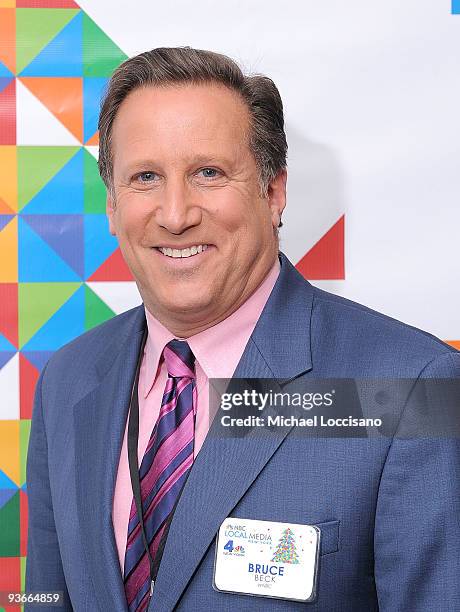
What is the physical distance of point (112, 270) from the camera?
174 centimetres

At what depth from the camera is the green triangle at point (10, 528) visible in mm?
1765

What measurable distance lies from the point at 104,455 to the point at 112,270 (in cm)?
55

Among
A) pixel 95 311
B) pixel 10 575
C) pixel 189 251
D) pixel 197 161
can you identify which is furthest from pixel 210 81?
pixel 10 575

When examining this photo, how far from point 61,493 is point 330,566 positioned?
472 millimetres

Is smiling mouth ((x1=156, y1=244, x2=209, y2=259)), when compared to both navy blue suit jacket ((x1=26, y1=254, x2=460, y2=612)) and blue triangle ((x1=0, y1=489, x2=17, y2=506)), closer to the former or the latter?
navy blue suit jacket ((x1=26, y1=254, x2=460, y2=612))

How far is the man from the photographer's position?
1098 mm

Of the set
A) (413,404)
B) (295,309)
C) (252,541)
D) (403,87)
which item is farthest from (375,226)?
(252,541)

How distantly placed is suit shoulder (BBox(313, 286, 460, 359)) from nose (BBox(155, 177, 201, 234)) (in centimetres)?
23

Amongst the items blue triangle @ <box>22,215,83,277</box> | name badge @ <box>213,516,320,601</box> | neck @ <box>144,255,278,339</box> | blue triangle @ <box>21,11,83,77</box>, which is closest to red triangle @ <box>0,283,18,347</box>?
blue triangle @ <box>22,215,83,277</box>

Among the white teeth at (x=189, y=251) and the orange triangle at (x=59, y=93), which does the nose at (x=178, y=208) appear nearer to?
the white teeth at (x=189, y=251)

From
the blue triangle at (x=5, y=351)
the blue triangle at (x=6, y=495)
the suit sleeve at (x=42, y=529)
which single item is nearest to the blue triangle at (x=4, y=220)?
the blue triangle at (x=5, y=351)

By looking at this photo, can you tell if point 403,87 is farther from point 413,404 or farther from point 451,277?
point 413,404

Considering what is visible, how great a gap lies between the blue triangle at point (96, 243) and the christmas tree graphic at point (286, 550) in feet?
2.68

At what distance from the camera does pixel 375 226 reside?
172cm
